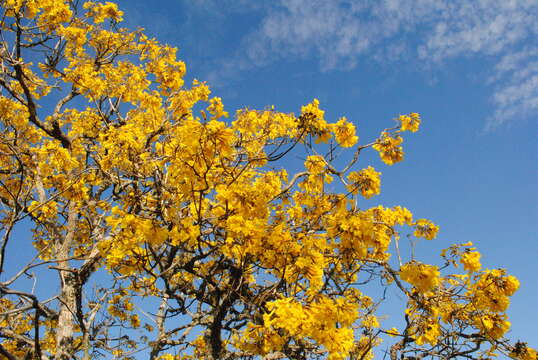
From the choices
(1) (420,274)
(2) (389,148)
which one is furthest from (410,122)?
(1) (420,274)

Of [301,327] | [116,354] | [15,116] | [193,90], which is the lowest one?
[301,327]

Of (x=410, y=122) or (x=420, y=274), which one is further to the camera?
(x=410, y=122)

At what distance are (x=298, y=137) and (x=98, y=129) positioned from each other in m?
5.98

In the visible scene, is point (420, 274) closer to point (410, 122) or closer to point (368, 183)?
point (368, 183)

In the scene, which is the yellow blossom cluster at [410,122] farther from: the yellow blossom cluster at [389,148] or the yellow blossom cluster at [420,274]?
the yellow blossom cluster at [420,274]

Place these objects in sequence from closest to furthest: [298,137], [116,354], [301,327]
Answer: [301,327] → [298,137] → [116,354]

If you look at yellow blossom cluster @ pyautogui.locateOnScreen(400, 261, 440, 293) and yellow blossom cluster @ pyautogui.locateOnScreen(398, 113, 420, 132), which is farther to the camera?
yellow blossom cluster @ pyautogui.locateOnScreen(398, 113, 420, 132)

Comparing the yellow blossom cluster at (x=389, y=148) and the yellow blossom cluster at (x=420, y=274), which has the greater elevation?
the yellow blossom cluster at (x=389, y=148)

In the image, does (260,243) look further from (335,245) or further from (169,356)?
(169,356)

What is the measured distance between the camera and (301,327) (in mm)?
2746

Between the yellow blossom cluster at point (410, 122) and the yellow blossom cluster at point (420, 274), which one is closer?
the yellow blossom cluster at point (420, 274)

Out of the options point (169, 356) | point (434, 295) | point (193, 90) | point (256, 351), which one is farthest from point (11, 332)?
point (434, 295)

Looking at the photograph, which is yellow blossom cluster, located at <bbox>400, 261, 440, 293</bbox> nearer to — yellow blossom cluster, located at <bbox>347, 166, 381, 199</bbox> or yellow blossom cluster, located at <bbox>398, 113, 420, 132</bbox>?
yellow blossom cluster, located at <bbox>347, 166, 381, 199</bbox>

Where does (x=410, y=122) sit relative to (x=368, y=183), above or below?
above
